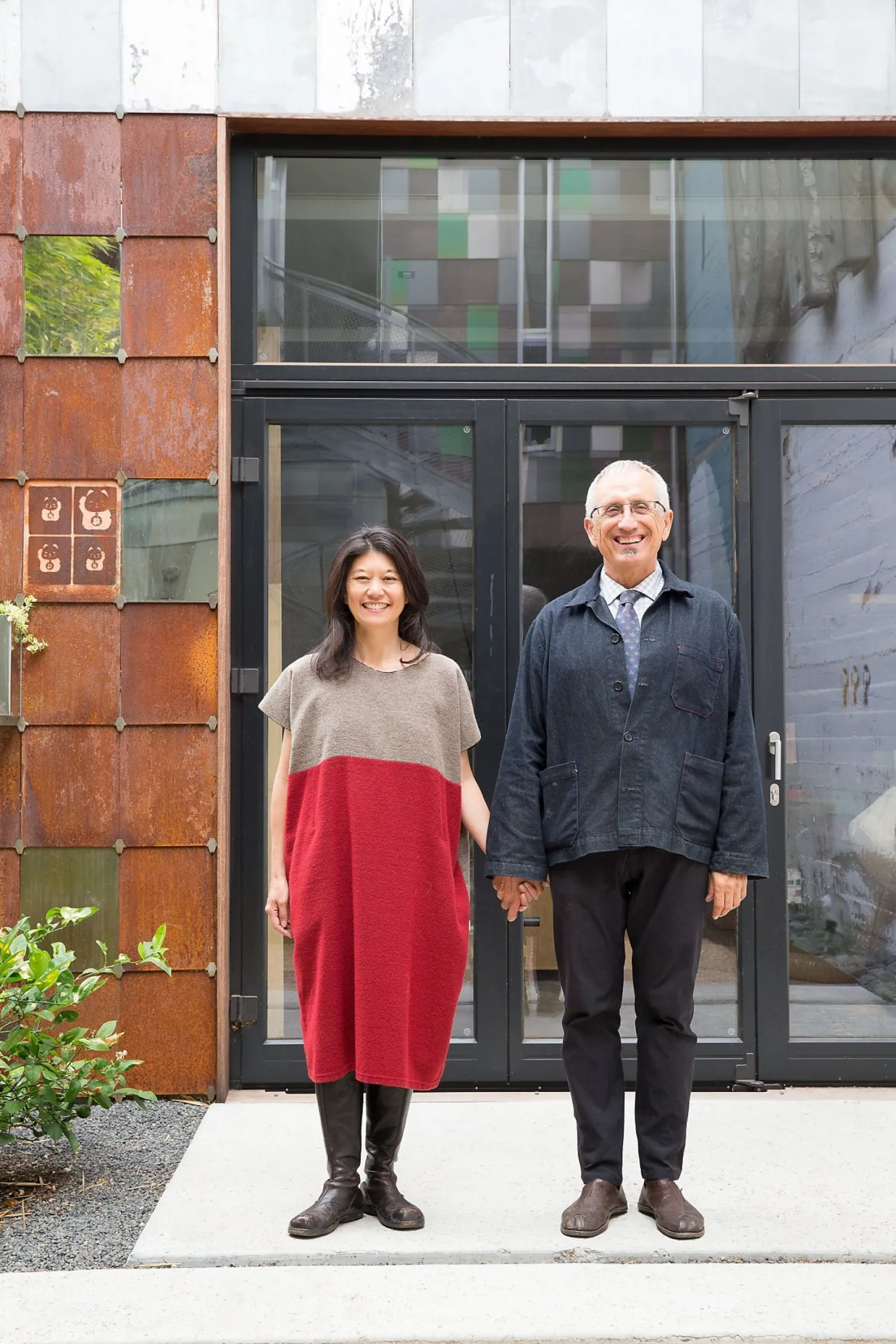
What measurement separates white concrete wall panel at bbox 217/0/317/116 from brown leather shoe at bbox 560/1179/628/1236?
3486 mm

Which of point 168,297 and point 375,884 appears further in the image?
point 168,297

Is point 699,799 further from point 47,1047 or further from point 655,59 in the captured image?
point 655,59

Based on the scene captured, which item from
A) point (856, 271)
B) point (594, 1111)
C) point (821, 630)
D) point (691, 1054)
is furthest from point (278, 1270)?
point (856, 271)

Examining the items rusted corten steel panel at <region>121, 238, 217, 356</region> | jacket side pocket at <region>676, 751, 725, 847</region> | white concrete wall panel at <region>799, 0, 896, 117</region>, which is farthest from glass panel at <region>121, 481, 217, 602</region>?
white concrete wall panel at <region>799, 0, 896, 117</region>

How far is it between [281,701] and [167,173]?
6.97 feet

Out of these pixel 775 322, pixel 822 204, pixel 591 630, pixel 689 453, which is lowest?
pixel 591 630

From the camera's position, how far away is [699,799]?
3.14 metres

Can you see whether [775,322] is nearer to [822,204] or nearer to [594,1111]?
[822,204]

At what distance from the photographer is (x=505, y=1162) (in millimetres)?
3686

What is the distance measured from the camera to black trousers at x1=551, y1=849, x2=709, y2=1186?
10.3ft

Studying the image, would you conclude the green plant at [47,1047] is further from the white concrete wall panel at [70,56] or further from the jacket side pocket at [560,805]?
the white concrete wall panel at [70,56]

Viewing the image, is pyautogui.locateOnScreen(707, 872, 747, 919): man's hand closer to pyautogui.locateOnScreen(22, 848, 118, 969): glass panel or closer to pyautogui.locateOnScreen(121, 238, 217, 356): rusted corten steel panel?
pyautogui.locateOnScreen(22, 848, 118, 969): glass panel

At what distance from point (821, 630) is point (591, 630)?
1.63m

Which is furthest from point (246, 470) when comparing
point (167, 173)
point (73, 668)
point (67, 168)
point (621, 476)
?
point (621, 476)
